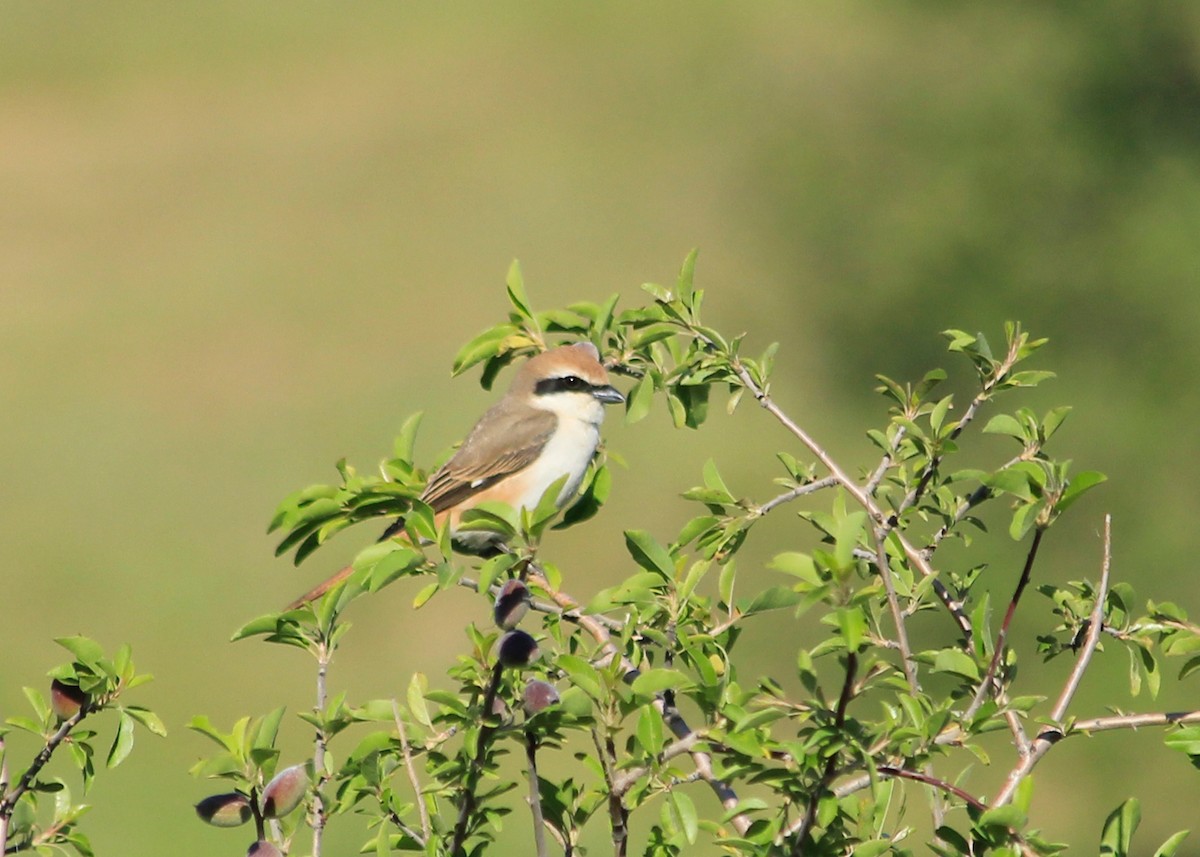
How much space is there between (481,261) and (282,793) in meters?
14.5

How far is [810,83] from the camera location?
18219mm

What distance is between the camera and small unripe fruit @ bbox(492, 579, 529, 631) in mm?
2098

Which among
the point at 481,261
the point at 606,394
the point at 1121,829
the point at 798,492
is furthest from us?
the point at 481,261

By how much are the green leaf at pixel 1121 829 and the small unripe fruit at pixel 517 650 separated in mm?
937

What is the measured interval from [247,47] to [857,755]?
19242mm

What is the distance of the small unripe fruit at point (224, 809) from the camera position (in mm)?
2066

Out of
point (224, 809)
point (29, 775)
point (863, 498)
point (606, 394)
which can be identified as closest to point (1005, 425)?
point (863, 498)

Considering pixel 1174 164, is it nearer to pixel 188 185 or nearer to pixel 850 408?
pixel 850 408

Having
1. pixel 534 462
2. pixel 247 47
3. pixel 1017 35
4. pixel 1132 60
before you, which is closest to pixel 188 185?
pixel 247 47

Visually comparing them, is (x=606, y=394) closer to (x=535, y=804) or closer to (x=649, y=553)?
(x=649, y=553)

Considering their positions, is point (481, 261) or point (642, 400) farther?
point (481, 261)

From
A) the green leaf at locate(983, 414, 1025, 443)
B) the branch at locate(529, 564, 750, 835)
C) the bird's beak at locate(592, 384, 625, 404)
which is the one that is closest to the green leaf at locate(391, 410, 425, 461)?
the branch at locate(529, 564, 750, 835)

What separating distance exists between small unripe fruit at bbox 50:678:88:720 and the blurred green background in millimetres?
7413

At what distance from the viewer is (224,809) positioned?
208cm
